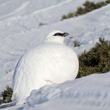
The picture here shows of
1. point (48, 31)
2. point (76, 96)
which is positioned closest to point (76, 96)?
point (76, 96)

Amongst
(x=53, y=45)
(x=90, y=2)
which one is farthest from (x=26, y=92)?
(x=90, y=2)

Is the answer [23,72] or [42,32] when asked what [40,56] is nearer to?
[23,72]

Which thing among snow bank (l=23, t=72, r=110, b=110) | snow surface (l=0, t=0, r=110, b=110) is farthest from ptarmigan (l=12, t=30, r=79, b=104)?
snow bank (l=23, t=72, r=110, b=110)

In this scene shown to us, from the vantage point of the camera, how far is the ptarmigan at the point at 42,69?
4898 mm

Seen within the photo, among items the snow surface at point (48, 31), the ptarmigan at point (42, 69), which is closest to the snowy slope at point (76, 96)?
the snow surface at point (48, 31)

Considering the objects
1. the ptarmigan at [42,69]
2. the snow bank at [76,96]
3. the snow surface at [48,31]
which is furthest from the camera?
the ptarmigan at [42,69]

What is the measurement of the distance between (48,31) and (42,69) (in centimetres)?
831

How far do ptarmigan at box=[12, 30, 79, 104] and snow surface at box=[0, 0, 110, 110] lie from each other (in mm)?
532

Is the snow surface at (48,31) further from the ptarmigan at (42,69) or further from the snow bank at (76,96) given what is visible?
the ptarmigan at (42,69)

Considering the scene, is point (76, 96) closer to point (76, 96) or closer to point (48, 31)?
point (76, 96)

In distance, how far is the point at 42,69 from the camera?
16.2ft

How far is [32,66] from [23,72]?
0.13m

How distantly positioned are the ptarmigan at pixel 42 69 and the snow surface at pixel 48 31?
1.75ft

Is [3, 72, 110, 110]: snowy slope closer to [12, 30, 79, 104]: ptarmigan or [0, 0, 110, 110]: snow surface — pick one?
[0, 0, 110, 110]: snow surface
